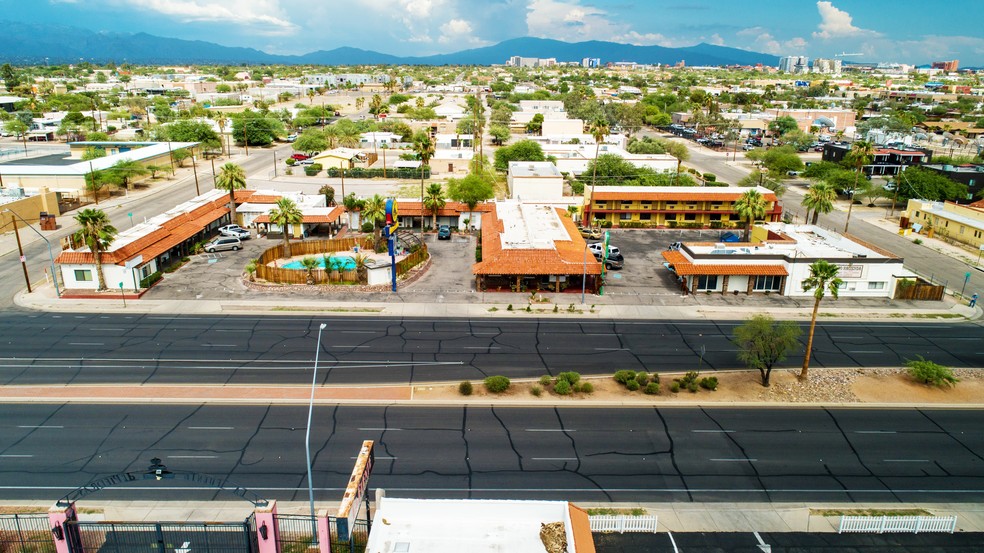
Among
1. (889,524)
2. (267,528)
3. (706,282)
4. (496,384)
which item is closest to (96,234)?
(496,384)

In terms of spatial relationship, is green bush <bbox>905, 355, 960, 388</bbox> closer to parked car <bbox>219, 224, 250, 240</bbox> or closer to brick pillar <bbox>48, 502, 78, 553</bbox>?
brick pillar <bbox>48, 502, 78, 553</bbox>

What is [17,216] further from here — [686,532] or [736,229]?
[736,229]

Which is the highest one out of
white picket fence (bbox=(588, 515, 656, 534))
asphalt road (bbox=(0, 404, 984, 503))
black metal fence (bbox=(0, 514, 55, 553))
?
black metal fence (bbox=(0, 514, 55, 553))

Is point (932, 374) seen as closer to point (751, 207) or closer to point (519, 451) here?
point (519, 451)

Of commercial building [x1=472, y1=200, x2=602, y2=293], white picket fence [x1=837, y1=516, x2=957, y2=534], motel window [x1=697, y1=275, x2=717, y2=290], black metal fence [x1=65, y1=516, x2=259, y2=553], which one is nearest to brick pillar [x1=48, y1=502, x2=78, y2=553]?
black metal fence [x1=65, y1=516, x2=259, y2=553]

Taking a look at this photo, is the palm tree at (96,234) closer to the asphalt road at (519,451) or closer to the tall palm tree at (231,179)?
the tall palm tree at (231,179)
